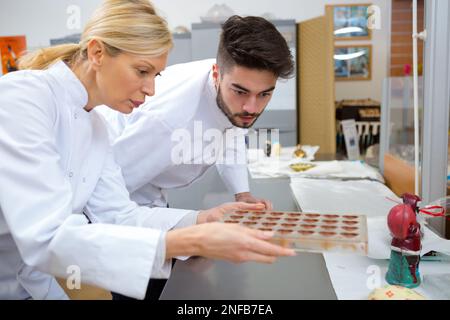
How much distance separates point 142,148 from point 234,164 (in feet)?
1.04

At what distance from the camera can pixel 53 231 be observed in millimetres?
559

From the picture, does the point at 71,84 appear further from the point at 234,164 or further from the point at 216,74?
the point at 234,164

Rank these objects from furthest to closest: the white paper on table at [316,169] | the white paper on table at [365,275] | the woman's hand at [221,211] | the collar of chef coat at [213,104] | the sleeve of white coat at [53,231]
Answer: the white paper on table at [316,169]
the collar of chef coat at [213,104]
the woman's hand at [221,211]
the white paper on table at [365,275]
the sleeve of white coat at [53,231]

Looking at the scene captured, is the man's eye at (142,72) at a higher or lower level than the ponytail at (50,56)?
lower

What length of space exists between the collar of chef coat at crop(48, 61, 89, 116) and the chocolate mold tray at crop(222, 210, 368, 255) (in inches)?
12.4

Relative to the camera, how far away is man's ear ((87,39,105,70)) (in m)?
0.69

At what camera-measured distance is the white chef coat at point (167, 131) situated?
3.29 ft

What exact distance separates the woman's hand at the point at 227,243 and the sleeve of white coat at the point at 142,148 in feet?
1.51

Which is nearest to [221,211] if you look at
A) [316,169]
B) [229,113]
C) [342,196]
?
[229,113]

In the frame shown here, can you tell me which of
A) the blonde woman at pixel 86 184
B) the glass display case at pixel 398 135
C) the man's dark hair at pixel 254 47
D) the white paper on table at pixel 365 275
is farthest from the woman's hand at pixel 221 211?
the glass display case at pixel 398 135

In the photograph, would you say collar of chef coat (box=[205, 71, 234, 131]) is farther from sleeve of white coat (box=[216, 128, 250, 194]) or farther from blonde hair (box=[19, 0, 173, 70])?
blonde hair (box=[19, 0, 173, 70])

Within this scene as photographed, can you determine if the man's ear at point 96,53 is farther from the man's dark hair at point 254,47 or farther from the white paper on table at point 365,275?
the white paper on table at point 365,275

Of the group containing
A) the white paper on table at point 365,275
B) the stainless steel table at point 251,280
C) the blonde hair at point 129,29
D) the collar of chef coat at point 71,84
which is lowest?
the stainless steel table at point 251,280

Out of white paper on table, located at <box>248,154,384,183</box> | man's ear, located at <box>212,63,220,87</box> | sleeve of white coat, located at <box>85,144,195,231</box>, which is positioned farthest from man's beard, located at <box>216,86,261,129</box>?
white paper on table, located at <box>248,154,384,183</box>
